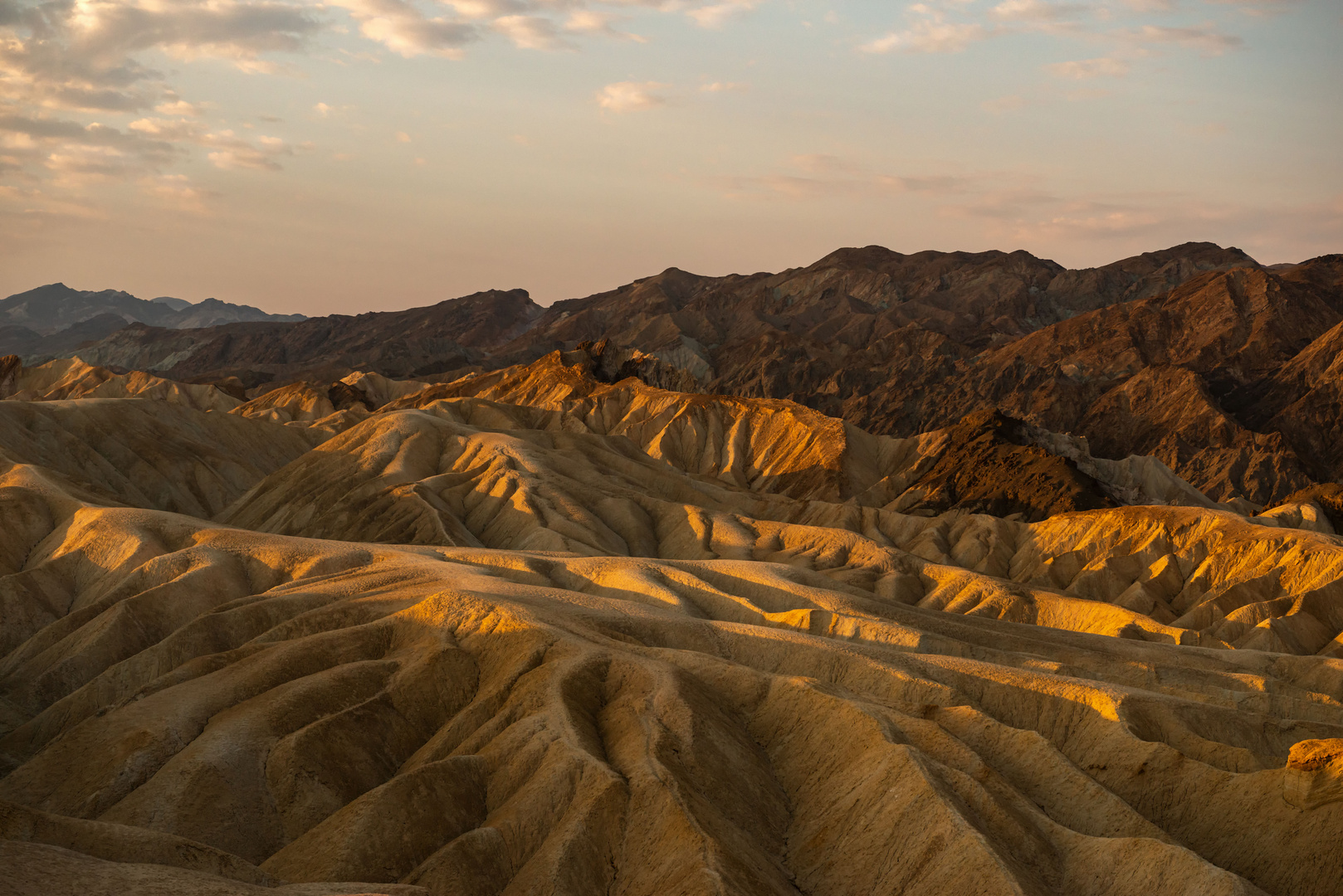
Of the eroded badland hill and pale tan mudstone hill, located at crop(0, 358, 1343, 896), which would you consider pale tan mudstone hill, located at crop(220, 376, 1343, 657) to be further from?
pale tan mudstone hill, located at crop(0, 358, 1343, 896)

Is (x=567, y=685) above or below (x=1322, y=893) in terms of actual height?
above

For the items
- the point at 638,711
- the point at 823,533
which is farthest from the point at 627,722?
the point at 823,533

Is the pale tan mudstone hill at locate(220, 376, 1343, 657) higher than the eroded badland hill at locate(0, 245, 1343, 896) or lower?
lower

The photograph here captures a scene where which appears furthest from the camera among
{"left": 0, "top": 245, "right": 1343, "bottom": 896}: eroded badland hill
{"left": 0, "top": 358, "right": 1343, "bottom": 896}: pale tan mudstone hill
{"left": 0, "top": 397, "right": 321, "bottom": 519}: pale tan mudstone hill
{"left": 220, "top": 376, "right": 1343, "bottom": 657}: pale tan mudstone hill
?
{"left": 0, "top": 397, "right": 321, "bottom": 519}: pale tan mudstone hill

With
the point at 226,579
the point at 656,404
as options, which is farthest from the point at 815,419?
the point at 226,579

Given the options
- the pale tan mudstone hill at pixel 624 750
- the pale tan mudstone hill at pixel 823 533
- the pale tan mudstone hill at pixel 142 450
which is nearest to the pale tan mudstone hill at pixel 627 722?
the pale tan mudstone hill at pixel 624 750

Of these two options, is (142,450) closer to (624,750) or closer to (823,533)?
(823,533)

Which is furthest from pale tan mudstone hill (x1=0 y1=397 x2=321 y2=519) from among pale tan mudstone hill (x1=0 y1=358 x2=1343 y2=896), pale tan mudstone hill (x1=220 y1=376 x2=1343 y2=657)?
pale tan mudstone hill (x1=0 y1=358 x2=1343 y2=896)

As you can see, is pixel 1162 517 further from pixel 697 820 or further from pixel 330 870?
pixel 330 870
